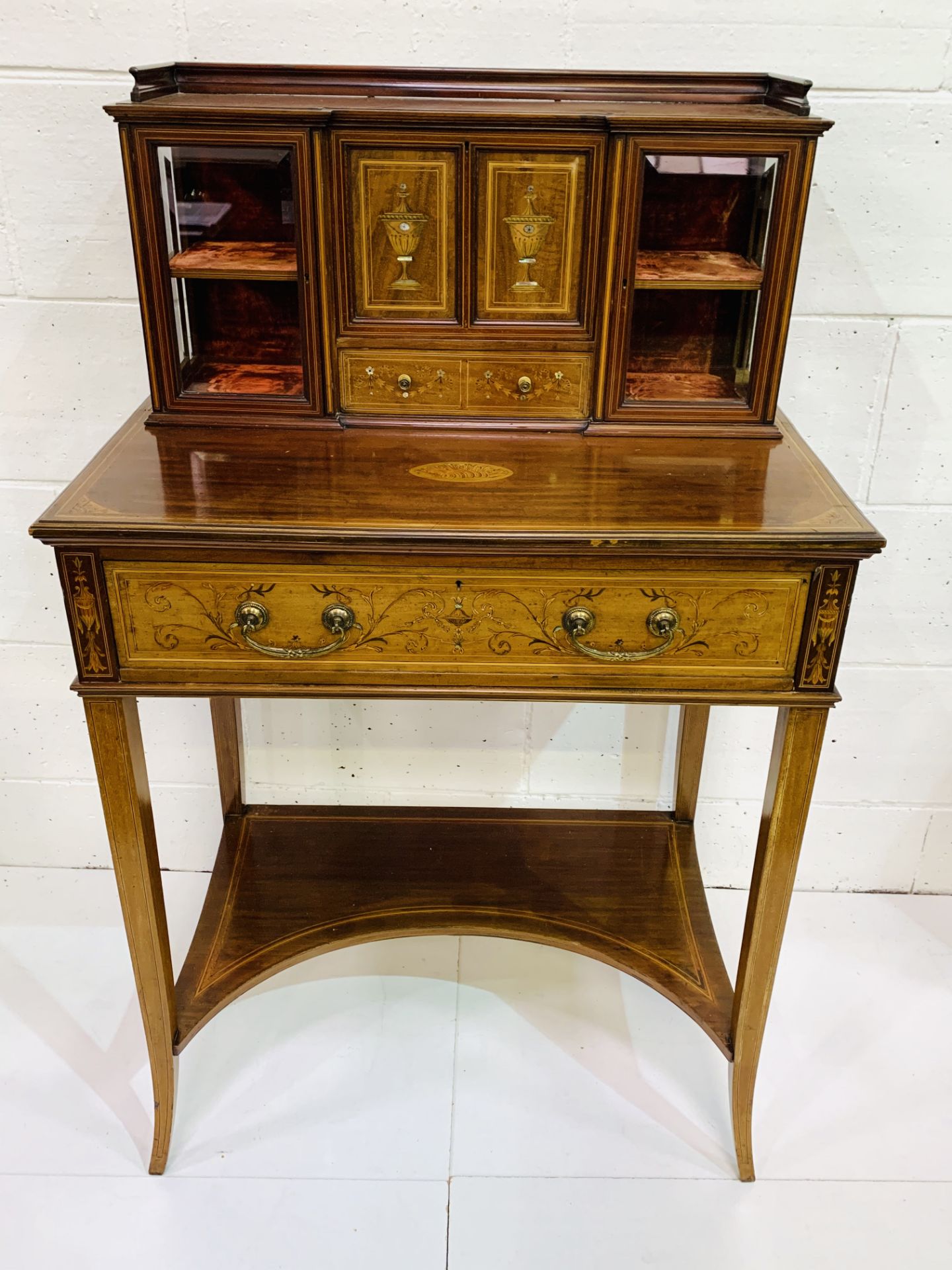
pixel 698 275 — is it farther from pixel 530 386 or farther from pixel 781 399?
pixel 781 399

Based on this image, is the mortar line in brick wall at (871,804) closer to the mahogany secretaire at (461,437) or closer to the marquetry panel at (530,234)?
the mahogany secretaire at (461,437)

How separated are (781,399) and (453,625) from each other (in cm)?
96

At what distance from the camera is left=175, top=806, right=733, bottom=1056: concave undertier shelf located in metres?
2.02

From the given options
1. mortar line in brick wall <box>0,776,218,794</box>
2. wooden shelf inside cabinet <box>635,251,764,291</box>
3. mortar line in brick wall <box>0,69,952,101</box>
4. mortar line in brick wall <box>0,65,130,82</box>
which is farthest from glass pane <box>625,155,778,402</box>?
mortar line in brick wall <box>0,776,218,794</box>

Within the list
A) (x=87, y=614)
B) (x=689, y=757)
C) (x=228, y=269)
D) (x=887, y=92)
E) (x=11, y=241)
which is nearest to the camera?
(x=87, y=614)

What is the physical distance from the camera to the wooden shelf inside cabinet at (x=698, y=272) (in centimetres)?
166

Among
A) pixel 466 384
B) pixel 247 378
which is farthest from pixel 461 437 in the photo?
pixel 247 378

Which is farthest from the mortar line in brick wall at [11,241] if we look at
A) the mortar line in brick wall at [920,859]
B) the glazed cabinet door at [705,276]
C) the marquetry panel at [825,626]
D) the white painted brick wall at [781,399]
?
the mortar line in brick wall at [920,859]

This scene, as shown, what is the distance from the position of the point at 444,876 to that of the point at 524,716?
0.40m

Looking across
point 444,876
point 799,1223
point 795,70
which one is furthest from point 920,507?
point 799,1223

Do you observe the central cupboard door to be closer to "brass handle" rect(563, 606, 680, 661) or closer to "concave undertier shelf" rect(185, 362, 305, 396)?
"concave undertier shelf" rect(185, 362, 305, 396)

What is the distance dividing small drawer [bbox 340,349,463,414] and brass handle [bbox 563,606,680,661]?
0.46m

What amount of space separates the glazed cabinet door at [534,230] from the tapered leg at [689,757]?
3.10 feet

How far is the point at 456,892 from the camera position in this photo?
2162 millimetres
